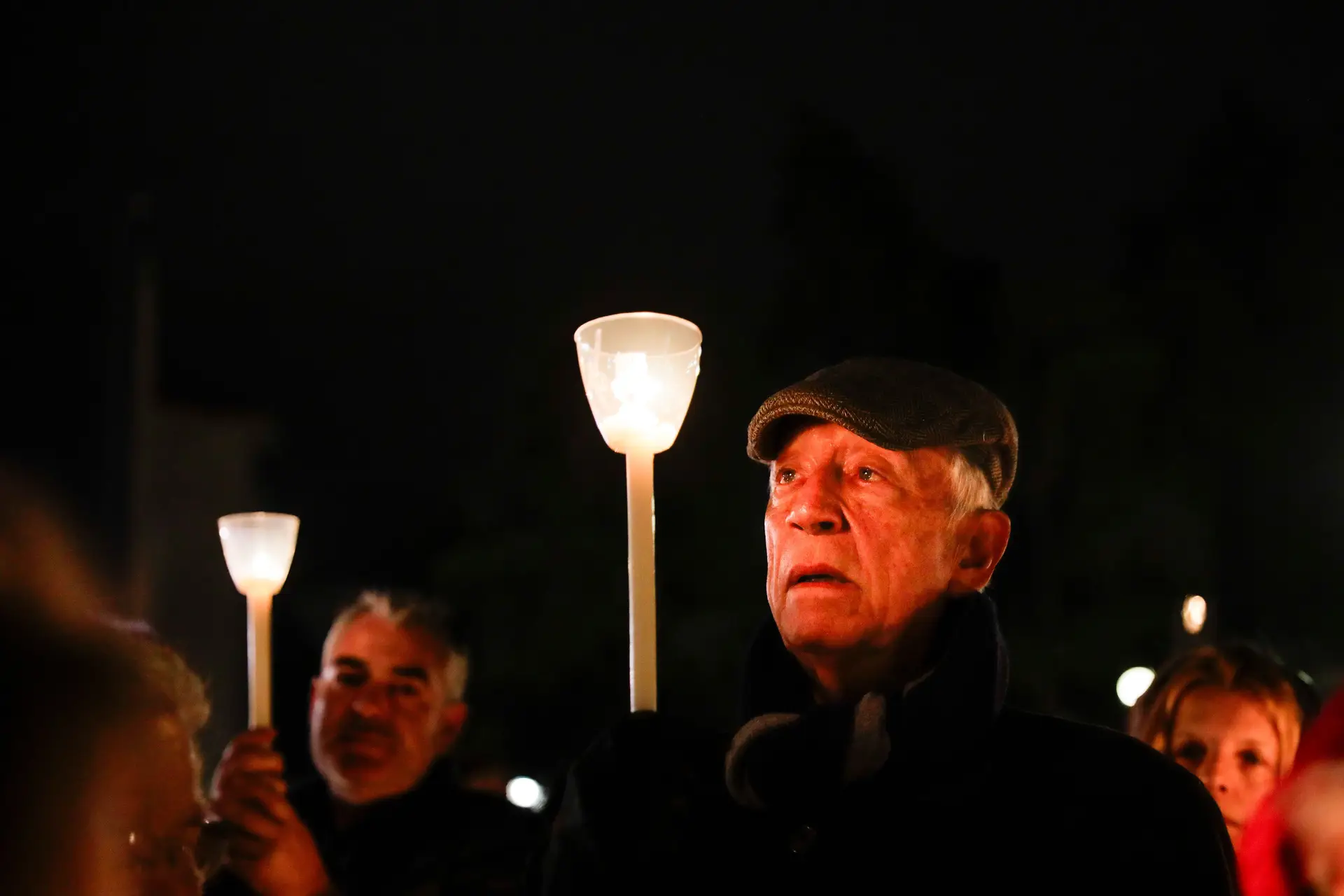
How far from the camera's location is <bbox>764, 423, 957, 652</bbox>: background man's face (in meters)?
2.61

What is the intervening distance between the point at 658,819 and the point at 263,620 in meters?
1.45

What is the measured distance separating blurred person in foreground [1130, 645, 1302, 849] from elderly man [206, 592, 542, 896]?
70.9 inches

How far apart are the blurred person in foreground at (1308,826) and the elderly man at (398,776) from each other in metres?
1.78

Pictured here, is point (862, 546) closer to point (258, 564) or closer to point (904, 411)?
point (904, 411)

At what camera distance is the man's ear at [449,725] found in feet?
14.5

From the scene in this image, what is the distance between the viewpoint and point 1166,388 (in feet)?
45.6

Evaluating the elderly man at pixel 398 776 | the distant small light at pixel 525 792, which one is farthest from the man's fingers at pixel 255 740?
the distant small light at pixel 525 792

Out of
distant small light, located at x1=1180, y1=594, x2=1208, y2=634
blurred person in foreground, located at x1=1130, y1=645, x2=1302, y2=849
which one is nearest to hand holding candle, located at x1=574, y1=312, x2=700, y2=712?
blurred person in foreground, located at x1=1130, y1=645, x2=1302, y2=849

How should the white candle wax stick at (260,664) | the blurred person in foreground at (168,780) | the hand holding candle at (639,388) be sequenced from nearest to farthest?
the blurred person in foreground at (168,780), the hand holding candle at (639,388), the white candle wax stick at (260,664)

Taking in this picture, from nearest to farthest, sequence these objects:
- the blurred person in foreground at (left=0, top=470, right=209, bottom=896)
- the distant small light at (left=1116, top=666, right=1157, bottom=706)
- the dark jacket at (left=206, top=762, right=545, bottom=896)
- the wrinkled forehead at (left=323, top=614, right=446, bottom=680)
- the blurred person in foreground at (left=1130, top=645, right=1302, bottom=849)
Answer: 1. the blurred person in foreground at (left=0, top=470, right=209, bottom=896)
2. the blurred person in foreground at (left=1130, top=645, right=1302, bottom=849)
3. the dark jacket at (left=206, top=762, right=545, bottom=896)
4. the wrinkled forehead at (left=323, top=614, right=446, bottom=680)
5. the distant small light at (left=1116, top=666, right=1157, bottom=706)

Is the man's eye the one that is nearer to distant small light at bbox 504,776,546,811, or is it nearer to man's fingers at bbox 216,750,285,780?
man's fingers at bbox 216,750,285,780

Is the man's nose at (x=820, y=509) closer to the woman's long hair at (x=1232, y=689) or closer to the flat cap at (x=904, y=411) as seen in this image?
the flat cap at (x=904, y=411)

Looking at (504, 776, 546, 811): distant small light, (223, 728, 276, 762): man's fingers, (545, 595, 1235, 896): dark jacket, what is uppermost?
(504, 776, 546, 811): distant small light

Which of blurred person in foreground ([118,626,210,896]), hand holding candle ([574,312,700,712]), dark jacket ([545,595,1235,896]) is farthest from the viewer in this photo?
hand holding candle ([574,312,700,712])
